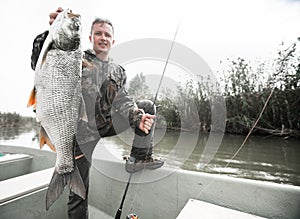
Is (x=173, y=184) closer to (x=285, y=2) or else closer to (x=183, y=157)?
(x=183, y=157)

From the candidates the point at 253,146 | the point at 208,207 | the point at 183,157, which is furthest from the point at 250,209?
the point at 253,146

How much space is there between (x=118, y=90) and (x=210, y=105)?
8.91 metres

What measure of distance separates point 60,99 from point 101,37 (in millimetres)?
909

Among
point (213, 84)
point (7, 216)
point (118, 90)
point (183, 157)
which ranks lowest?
point (183, 157)

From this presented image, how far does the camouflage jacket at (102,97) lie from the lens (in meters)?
1.70

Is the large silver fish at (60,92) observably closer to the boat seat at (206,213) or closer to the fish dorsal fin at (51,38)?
the fish dorsal fin at (51,38)

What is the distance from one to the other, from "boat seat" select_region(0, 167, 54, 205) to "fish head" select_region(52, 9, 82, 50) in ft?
3.68

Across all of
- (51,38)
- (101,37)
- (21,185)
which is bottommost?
(21,185)

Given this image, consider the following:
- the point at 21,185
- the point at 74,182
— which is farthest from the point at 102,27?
the point at 21,185

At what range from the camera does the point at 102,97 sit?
6.01ft

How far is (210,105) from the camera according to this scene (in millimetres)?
10195

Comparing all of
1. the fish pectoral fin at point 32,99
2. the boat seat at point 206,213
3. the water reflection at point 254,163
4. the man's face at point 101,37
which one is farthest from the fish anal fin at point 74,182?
the water reflection at point 254,163

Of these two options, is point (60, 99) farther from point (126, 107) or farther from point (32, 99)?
point (126, 107)

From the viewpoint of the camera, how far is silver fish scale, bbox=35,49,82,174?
1.17 meters
